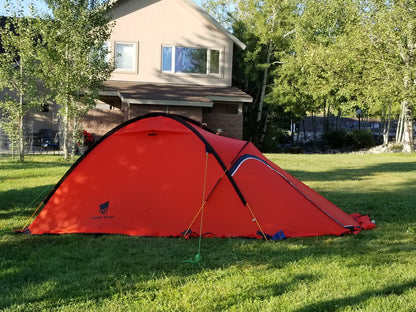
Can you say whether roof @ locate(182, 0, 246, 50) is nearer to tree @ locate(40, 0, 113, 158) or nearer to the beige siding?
the beige siding

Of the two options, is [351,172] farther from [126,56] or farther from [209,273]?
[126,56]

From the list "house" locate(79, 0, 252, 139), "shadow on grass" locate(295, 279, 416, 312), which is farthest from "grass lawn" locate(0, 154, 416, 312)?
"house" locate(79, 0, 252, 139)

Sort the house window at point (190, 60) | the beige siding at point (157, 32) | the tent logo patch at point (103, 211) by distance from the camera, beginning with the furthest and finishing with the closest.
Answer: the house window at point (190, 60) → the beige siding at point (157, 32) → the tent logo patch at point (103, 211)

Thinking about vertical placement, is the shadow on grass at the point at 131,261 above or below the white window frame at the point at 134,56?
below

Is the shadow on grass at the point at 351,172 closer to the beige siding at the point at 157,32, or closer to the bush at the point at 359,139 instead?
the beige siding at the point at 157,32

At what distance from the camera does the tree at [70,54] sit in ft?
45.7

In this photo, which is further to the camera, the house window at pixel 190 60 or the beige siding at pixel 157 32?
the house window at pixel 190 60

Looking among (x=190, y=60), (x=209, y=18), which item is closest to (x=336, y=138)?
(x=190, y=60)

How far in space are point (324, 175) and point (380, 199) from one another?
13.3ft

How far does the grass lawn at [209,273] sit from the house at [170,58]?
549 inches

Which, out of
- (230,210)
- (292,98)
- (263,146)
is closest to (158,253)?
(230,210)

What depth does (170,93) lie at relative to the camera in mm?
19562

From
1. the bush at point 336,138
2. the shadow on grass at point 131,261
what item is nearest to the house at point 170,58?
the shadow on grass at point 131,261

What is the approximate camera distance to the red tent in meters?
5.86
